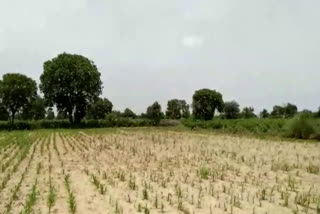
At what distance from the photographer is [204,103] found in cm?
9031

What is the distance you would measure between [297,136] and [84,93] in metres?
36.4

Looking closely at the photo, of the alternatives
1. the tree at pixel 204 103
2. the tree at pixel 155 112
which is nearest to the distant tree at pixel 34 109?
the tree at pixel 155 112

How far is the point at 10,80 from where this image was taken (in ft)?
214

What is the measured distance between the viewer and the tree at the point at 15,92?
64.4 m

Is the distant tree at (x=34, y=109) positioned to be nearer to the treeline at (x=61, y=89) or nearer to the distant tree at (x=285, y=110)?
the treeline at (x=61, y=89)

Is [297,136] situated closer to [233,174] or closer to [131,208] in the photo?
[233,174]

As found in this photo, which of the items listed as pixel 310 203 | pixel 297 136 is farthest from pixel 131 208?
pixel 297 136

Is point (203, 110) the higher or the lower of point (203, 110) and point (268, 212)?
the higher

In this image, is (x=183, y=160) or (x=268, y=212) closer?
(x=268, y=212)

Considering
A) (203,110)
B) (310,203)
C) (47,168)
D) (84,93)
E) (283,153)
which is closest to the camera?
(310,203)

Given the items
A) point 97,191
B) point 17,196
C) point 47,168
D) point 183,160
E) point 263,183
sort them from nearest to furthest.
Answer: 1. point 17,196
2. point 97,191
3. point 263,183
4. point 47,168
5. point 183,160

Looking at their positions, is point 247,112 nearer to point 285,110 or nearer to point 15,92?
point 285,110

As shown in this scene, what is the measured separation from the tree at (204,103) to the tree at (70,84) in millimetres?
32628

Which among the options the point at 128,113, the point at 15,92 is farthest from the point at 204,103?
the point at 15,92
